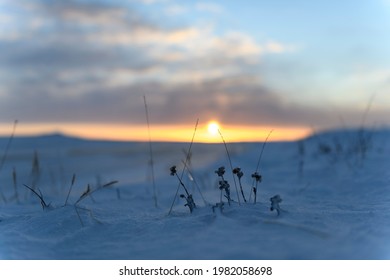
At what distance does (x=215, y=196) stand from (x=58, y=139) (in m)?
12.7

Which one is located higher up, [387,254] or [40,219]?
[40,219]

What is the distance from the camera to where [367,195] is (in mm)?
3584

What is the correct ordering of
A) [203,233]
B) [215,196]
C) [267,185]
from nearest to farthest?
1. [203,233]
2. [215,196]
3. [267,185]

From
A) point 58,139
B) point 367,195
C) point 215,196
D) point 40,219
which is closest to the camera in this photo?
point 40,219

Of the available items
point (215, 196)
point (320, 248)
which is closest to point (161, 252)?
point (320, 248)

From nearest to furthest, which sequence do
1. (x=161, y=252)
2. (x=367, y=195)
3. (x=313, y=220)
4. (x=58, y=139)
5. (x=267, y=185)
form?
(x=161, y=252) → (x=313, y=220) → (x=367, y=195) → (x=267, y=185) → (x=58, y=139)

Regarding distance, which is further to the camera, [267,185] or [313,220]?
[267,185]

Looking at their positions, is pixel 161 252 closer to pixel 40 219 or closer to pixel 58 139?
pixel 40 219

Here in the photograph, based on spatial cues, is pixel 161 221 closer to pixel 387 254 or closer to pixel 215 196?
pixel 387 254
